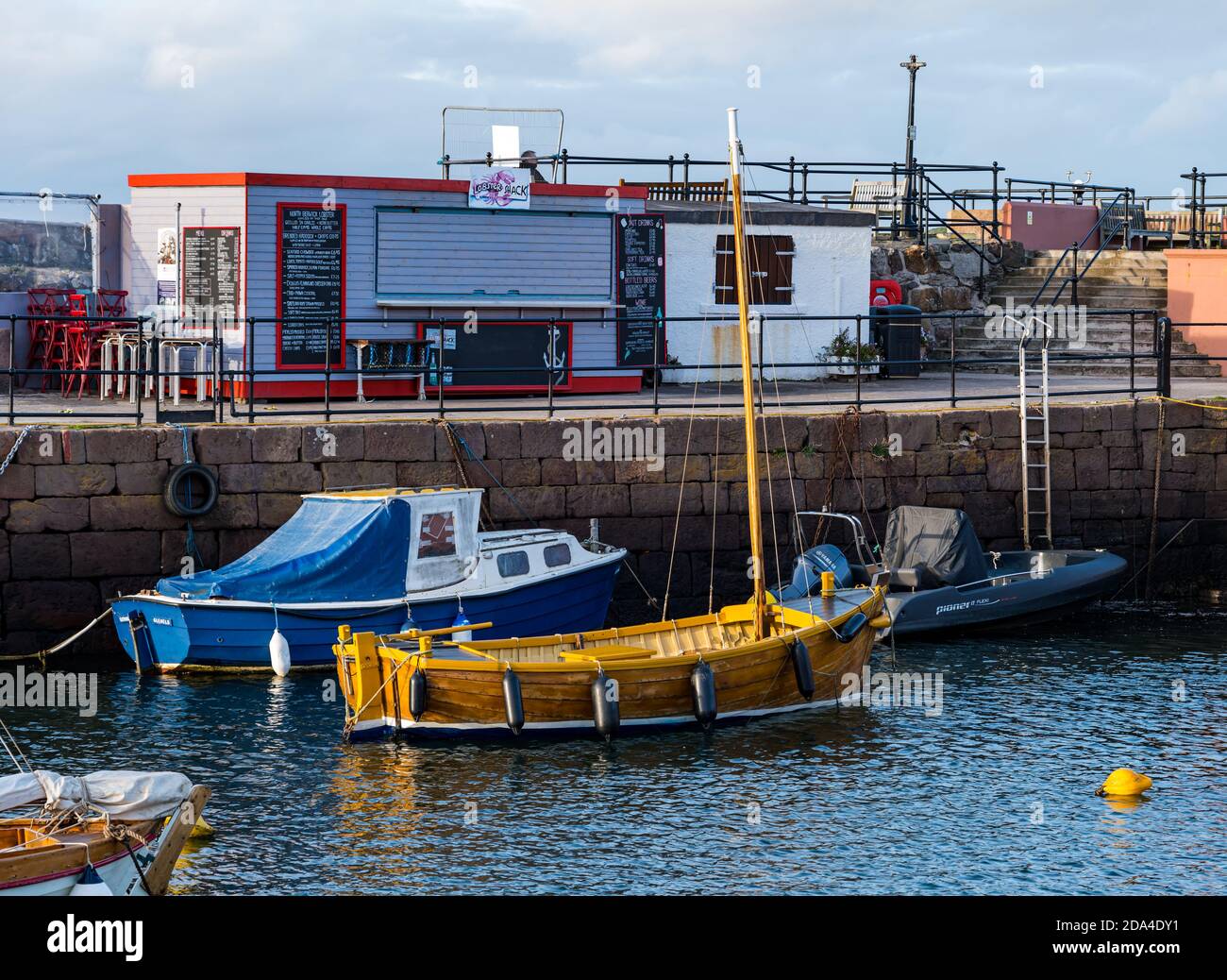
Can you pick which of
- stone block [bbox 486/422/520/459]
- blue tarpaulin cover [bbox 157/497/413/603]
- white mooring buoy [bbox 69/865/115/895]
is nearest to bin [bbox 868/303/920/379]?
stone block [bbox 486/422/520/459]

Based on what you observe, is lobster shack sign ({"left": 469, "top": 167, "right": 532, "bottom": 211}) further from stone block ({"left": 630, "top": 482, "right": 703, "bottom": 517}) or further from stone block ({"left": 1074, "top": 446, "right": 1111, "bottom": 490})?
stone block ({"left": 1074, "top": 446, "right": 1111, "bottom": 490})

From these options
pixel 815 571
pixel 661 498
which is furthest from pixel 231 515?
pixel 815 571

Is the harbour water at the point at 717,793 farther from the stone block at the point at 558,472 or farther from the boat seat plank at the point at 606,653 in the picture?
the stone block at the point at 558,472

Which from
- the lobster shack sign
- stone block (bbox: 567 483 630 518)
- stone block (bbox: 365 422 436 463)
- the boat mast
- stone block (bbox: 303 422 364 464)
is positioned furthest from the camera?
the lobster shack sign

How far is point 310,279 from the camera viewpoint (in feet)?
70.6

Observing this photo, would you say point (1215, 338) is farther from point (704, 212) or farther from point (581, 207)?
point (581, 207)

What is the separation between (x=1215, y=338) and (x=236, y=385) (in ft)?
55.7

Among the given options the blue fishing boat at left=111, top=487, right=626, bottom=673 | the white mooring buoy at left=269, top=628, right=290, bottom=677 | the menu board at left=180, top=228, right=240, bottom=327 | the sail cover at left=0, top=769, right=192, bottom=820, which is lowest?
the white mooring buoy at left=269, top=628, right=290, bottom=677

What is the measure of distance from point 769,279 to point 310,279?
310 inches

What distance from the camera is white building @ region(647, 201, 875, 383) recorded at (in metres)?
24.8

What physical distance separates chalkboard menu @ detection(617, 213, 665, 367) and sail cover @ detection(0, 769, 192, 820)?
48.4 ft

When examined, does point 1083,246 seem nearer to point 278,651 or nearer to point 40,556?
point 278,651

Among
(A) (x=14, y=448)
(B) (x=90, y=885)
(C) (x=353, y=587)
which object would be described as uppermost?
(A) (x=14, y=448)

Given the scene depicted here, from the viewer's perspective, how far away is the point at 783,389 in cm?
2347
